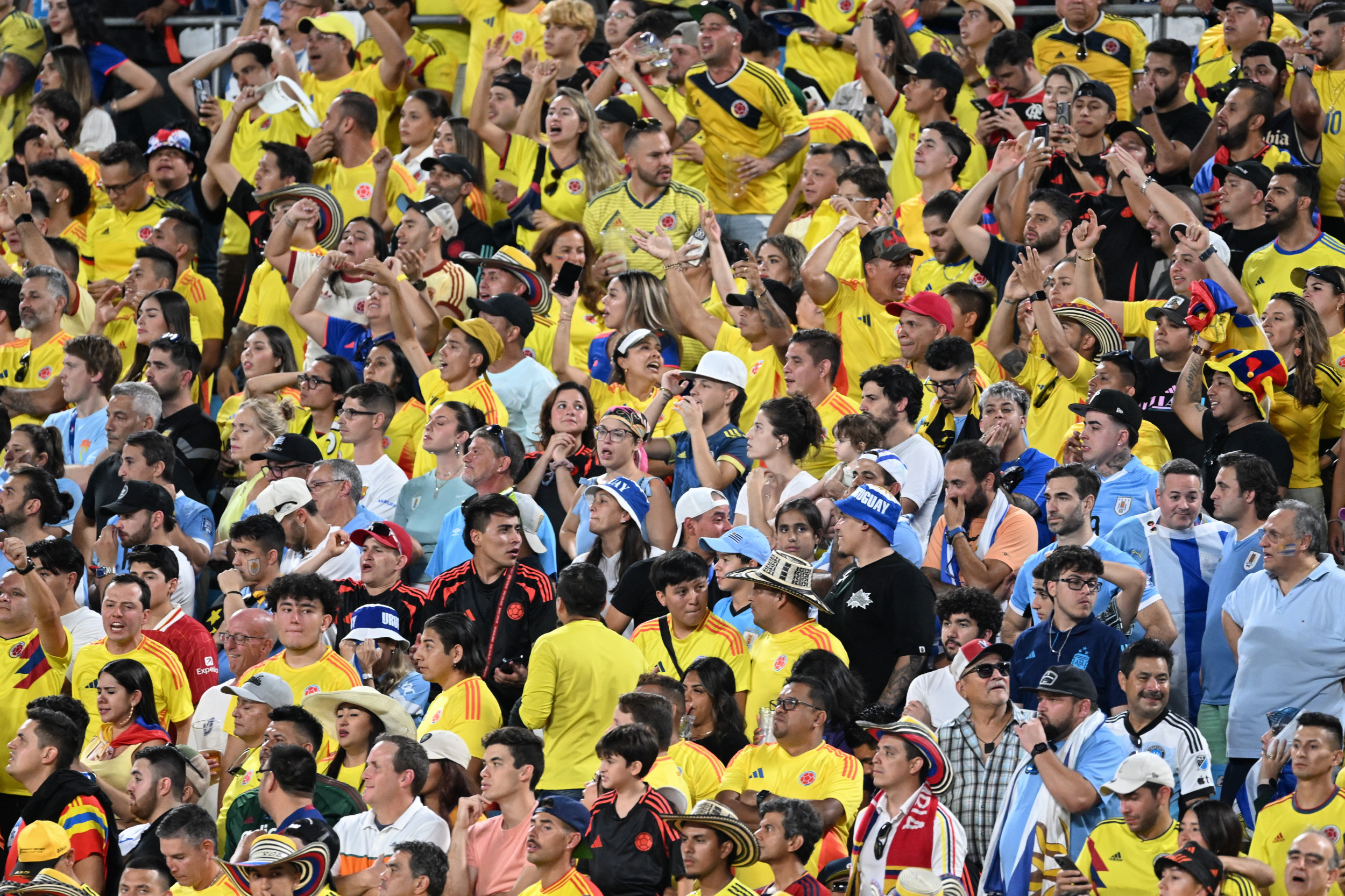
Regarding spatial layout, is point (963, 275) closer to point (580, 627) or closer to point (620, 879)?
point (580, 627)

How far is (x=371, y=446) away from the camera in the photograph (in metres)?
11.3

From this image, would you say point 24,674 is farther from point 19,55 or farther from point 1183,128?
point 1183,128

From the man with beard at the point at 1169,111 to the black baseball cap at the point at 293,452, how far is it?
227 inches

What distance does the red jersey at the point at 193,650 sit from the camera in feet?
32.6

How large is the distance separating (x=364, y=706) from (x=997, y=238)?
5.20 metres

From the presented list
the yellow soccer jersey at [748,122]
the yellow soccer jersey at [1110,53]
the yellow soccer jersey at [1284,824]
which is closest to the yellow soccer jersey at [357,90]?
the yellow soccer jersey at [748,122]

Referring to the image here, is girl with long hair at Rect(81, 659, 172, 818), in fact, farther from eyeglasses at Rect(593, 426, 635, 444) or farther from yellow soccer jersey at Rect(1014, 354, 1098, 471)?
yellow soccer jersey at Rect(1014, 354, 1098, 471)

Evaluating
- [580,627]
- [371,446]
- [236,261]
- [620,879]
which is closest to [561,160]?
[236,261]

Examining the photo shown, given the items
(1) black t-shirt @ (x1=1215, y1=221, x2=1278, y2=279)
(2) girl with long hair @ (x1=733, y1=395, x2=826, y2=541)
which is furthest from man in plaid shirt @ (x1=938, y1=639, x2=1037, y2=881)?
(1) black t-shirt @ (x1=1215, y1=221, x2=1278, y2=279)

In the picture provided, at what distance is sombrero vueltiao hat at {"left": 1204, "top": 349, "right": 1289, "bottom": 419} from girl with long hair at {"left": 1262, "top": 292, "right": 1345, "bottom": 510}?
0.07 metres

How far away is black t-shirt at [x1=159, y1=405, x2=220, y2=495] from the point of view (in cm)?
1202

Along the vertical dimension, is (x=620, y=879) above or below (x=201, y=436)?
above

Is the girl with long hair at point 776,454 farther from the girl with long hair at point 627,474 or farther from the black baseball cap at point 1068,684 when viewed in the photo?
the black baseball cap at point 1068,684

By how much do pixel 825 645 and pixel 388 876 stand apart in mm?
2097
